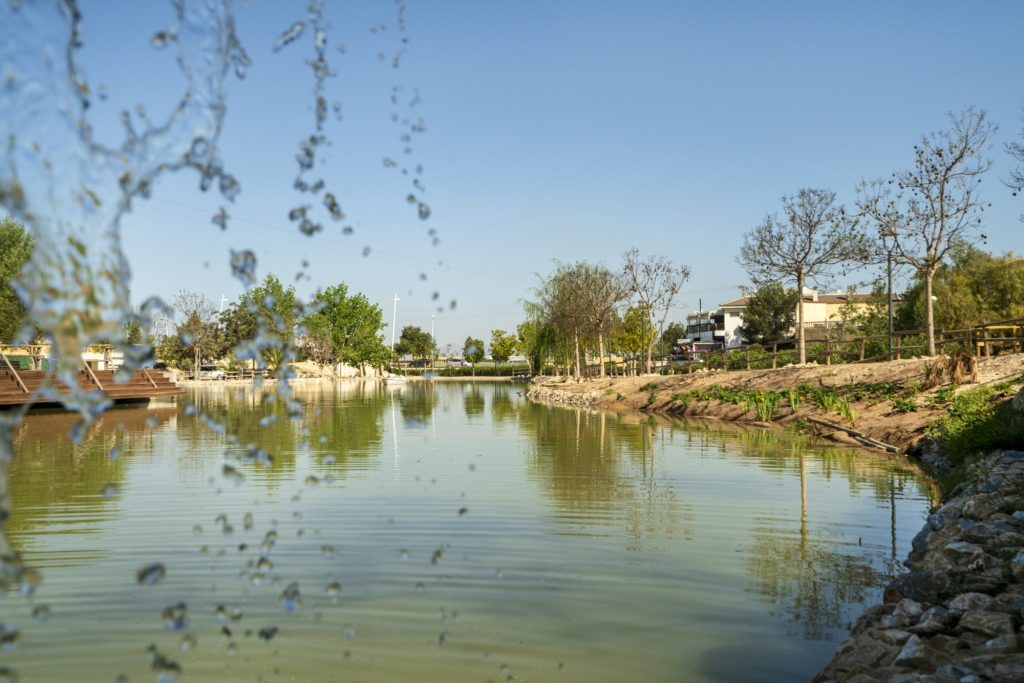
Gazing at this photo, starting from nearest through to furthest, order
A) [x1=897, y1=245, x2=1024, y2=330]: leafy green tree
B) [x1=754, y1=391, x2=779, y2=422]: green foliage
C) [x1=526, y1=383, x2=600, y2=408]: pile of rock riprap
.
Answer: [x1=754, y1=391, x2=779, y2=422]: green foliage → [x1=526, y1=383, x2=600, y2=408]: pile of rock riprap → [x1=897, y1=245, x2=1024, y2=330]: leafy green tree

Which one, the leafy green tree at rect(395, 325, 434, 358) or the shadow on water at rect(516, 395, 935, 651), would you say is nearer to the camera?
the shadow on water at rect(516, 395, 935, 651)

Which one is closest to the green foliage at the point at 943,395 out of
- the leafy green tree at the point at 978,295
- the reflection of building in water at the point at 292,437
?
the reflection of building in water at the point at 292,437

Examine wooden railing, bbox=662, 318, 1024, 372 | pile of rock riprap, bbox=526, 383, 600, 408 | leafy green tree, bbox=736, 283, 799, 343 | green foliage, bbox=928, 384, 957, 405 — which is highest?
leafy green tree, bbox=736, 283, 799, 343

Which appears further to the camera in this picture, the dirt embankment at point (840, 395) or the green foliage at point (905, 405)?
the green foliage at point (905, 405)

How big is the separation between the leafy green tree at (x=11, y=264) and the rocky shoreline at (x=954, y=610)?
47793 mm

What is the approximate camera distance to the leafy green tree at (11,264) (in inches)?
1845

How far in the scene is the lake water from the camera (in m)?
7.04

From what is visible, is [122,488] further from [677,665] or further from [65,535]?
[677,665]

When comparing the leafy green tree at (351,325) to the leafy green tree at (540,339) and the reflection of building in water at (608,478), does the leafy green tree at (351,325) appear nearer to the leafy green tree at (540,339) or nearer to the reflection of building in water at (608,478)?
the leafy green tree at (540,339)

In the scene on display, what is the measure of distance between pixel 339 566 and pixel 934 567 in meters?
→ 5.93

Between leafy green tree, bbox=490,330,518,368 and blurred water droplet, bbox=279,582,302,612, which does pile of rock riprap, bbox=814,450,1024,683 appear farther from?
leafy green tree, bbox=490,330,518,368

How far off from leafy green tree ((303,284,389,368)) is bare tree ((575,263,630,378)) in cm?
5986

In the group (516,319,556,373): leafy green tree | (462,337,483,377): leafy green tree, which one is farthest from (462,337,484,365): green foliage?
(516,319,556,373): leafy green tree

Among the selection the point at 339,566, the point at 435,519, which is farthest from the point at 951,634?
the point at 435,519
